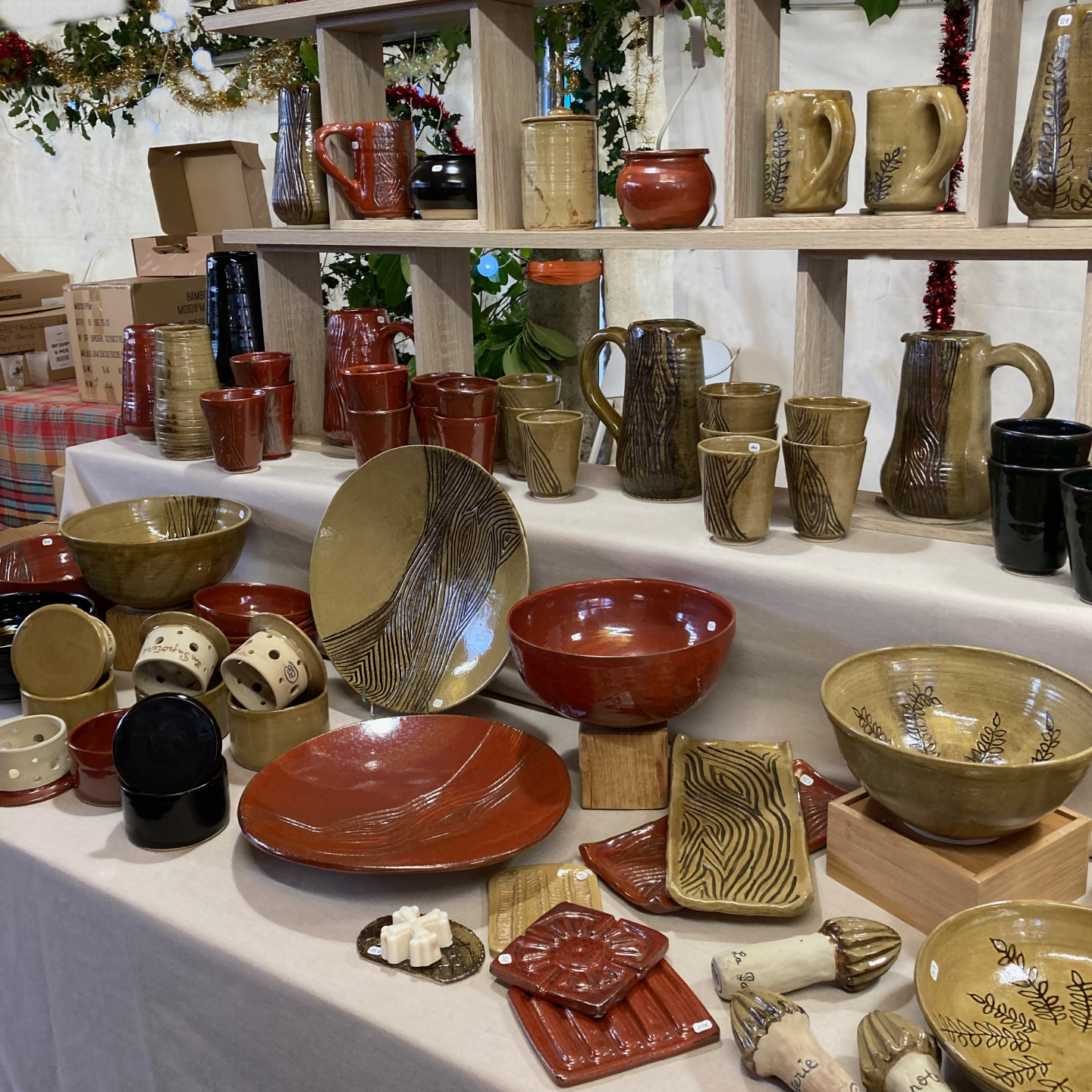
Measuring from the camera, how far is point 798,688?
1142 millimetres

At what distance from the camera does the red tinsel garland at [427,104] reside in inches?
121

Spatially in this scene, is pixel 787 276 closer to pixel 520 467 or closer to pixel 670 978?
pixel 520 467

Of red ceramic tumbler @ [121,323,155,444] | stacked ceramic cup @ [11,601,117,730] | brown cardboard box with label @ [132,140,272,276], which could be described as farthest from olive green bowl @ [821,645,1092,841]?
brown cardboard box with label @ [132,140,272,276]

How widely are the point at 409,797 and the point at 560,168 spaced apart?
2.49 ft

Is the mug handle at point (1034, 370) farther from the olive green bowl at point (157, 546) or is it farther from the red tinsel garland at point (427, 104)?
the red tinsel garland at point (427, 104)

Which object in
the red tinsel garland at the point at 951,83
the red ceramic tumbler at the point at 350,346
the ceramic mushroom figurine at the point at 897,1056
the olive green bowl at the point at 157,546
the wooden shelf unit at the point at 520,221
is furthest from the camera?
the red tinsel garland at the point at 951,83

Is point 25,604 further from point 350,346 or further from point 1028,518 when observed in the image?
point 1028,518

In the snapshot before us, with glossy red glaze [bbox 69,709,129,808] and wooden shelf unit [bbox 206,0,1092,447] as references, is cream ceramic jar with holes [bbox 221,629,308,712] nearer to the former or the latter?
glossy red glaze [bbox 69,709,129,808]

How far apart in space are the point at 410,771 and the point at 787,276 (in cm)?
207

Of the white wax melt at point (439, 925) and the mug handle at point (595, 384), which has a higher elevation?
the mug handle at point (595, 384)

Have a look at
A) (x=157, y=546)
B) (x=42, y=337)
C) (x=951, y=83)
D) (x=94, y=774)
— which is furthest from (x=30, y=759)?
(x=42, y=337)

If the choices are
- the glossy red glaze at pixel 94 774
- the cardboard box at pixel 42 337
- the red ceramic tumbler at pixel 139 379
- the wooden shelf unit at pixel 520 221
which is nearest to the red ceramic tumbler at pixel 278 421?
the wooden shelf unit at pixel 520 221

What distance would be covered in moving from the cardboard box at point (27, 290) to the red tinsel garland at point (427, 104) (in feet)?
3.42

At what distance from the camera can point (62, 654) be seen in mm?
1281
